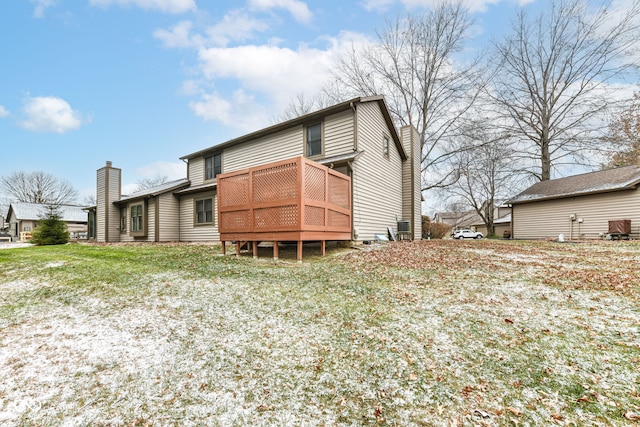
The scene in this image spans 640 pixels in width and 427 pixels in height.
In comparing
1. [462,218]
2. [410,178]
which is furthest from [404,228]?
[462,218]

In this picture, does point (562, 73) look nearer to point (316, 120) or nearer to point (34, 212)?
point (316, 120)

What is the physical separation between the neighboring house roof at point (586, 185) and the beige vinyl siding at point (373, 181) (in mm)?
11517

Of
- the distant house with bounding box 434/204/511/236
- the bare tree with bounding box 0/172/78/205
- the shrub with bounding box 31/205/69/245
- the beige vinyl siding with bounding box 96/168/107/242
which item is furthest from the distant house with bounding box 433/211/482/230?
the bare tree with bounding box 0/172/78/205

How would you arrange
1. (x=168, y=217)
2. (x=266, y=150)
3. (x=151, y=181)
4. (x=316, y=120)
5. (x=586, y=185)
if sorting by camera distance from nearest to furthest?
(x=316, y=120) < (x=266, y=150) < (x=168, y=217) < (x=586, y=185) < (x=151, y=181)

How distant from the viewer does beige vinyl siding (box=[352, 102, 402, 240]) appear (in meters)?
10.4

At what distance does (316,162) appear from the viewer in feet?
28.7

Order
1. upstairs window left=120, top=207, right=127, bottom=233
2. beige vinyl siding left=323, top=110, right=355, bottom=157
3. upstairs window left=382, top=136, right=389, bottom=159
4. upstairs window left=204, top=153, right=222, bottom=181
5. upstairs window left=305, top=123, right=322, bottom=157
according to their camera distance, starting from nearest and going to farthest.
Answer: beige vinyl siding left=323, top=110, right=355, bottom=157
upstairs window left=305, top=123, right=322, bottom=157
upstairs window left=382, top=136, right=389, bottom=159
upstairs window left=204, top=153, right=222, bottom=181
upstairs window left=120, top=207, right=127, bottom=233

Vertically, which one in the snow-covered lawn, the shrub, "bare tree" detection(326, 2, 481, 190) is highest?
"bare tree" detection(326, 2, 481, 190)

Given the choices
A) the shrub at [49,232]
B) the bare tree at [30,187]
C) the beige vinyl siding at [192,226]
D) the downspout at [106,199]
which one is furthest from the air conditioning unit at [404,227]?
the bare tree at [30,187]

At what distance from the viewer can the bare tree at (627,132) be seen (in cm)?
1872

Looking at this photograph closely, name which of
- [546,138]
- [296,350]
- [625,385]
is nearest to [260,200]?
[296,350]

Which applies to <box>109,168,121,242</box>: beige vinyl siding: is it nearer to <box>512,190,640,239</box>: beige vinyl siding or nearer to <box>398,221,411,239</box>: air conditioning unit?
<box>398,221,411,239</box>: air conditioning unit

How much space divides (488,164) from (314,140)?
66.1ft

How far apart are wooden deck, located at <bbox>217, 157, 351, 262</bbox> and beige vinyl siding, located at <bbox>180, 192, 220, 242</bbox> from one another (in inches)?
257
